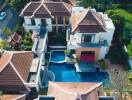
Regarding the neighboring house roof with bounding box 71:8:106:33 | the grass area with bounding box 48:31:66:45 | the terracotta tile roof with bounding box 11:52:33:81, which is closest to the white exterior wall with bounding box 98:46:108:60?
the neighboring house roof with bounding box 71:8:106:33

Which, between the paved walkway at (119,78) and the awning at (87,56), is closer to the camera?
the paved walkway at (119,78)

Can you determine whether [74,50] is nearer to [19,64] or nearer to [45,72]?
[45,72]

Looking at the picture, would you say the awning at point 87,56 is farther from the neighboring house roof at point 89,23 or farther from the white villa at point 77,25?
the neighboring house roof at point 89,23

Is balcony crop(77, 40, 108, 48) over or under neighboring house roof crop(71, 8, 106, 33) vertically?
under

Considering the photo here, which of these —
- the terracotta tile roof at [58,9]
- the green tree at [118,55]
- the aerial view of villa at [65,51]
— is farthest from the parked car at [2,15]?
the green tree at [118,55]

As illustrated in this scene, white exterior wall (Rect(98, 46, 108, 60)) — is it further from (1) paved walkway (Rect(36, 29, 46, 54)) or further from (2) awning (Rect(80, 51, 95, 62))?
(1) paved walkway (Rect(36, 29, 46, 54))
